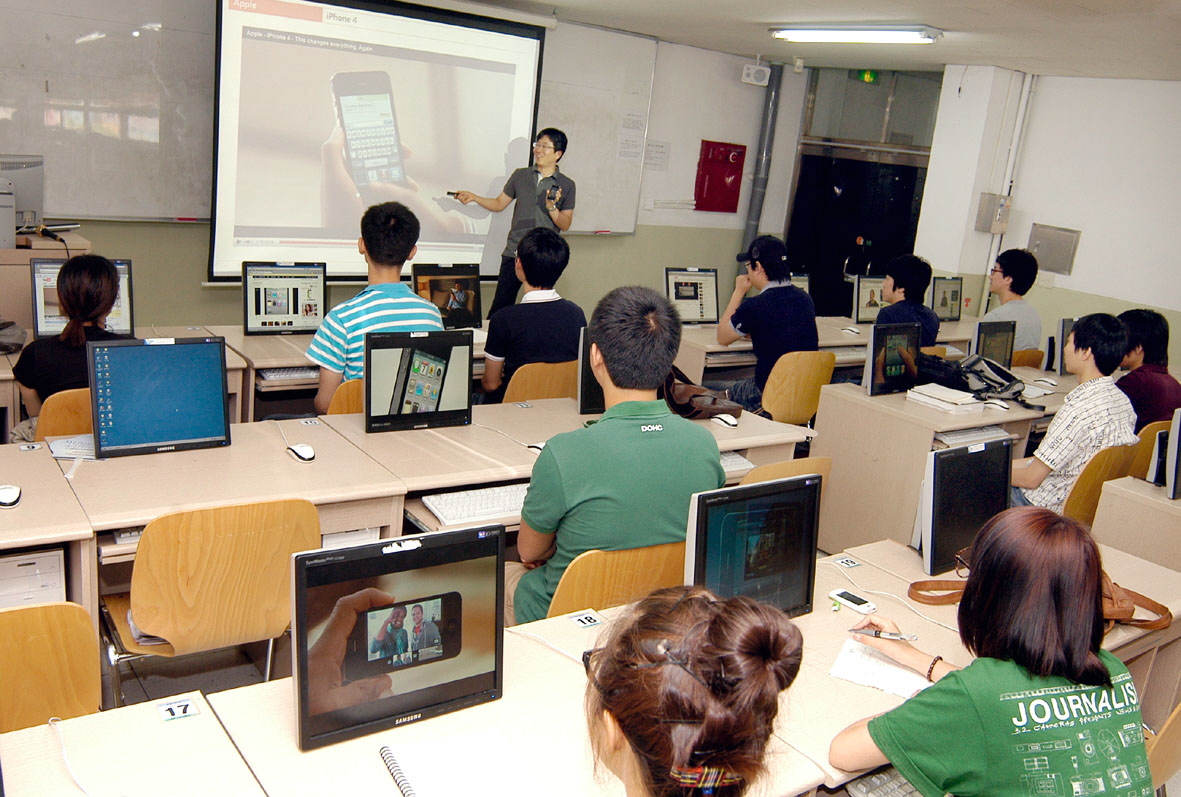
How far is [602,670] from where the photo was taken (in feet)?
3.78

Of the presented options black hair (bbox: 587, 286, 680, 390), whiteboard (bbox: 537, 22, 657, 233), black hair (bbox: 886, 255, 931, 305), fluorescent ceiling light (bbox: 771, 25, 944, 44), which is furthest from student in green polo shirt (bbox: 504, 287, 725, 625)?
whiteboard (bbox: 537, 22, 657, 233)

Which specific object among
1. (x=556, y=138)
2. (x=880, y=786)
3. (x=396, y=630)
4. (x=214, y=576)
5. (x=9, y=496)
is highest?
(x=556, y=138)

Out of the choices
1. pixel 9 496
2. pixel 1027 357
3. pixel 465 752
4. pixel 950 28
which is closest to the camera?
pixel 465 752

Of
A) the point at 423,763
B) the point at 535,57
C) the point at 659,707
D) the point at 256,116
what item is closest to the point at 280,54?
the point at 256,116

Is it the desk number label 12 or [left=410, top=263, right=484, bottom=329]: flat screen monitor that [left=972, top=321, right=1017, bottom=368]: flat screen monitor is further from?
the desk number label 12

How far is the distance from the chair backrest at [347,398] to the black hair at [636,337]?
126 centimetres

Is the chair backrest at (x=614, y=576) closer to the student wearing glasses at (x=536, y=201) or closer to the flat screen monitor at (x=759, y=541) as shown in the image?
the flat screen monitor at (x=759, y=541)

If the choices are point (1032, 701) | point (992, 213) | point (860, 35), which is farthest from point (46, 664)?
point (992, 213)

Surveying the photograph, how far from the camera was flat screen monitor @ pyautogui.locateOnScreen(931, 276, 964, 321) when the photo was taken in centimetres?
712

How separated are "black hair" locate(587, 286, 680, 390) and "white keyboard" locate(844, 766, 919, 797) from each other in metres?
1.05

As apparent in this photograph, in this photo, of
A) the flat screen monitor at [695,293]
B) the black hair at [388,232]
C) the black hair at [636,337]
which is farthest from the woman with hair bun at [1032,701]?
the flat screen monitor at [695,293]

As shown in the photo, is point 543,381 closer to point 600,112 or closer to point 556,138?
point 556,138

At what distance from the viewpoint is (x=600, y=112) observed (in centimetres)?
719

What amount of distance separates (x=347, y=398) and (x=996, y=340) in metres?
3.84
